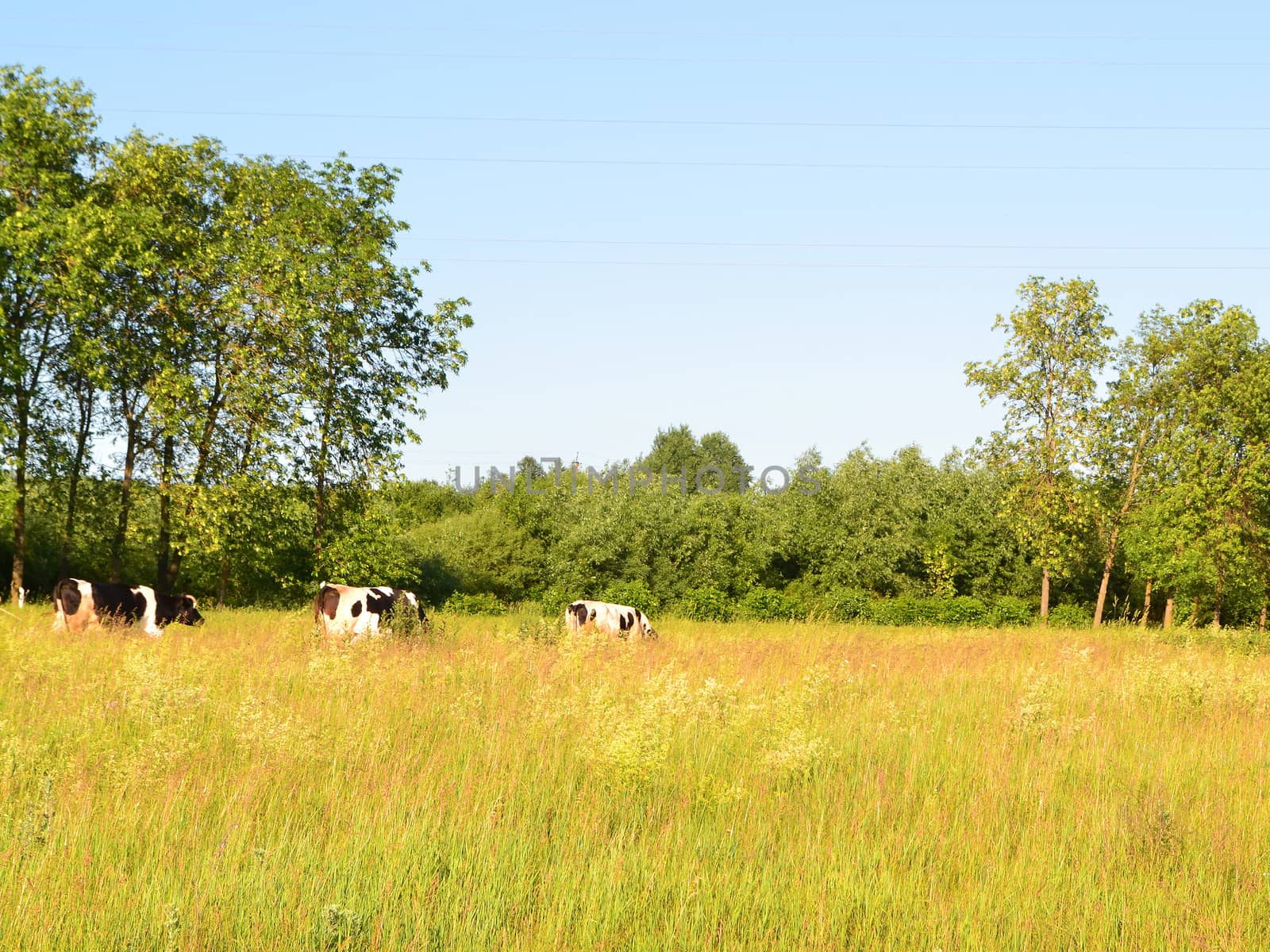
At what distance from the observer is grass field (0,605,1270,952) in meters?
5.23

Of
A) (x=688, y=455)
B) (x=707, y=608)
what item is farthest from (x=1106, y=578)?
(x=688, y=455)

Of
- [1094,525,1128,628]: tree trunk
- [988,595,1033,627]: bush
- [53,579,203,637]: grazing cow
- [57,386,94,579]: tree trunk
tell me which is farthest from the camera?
[1094,525,1128,628]: tree trunk

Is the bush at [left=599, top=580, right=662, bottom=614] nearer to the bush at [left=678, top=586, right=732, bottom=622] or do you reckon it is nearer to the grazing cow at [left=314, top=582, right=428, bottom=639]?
the bush at [left=678, top=586, right=732, bottom=622]

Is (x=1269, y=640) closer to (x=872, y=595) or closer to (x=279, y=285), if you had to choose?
(x=872, y=595)

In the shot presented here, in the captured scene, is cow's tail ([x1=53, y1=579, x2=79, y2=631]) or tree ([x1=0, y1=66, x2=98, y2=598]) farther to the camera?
tree ([x1=0, y1=66, x2=98, y2=598])

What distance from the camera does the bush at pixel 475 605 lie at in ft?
94.6

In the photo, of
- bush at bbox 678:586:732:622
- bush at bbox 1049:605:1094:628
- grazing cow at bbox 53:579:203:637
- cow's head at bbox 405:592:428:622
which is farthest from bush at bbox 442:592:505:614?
bush at bbox 1049:605:1094:628

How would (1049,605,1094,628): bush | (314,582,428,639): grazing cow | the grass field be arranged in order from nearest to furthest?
1. the grass field
2. (314,582,428,639): grazing cow
3. (1049,605,1094,628): bush

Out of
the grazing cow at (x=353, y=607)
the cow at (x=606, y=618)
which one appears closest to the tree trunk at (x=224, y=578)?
the grazing cow at (x=353, y=607)

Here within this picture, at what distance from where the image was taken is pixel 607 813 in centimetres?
→ 693

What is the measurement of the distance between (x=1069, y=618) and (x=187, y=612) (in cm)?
2777

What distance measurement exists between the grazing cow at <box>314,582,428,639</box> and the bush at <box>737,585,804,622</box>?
47.0ft

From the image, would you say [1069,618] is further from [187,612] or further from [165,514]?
[165,514]

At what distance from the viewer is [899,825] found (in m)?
7.01
